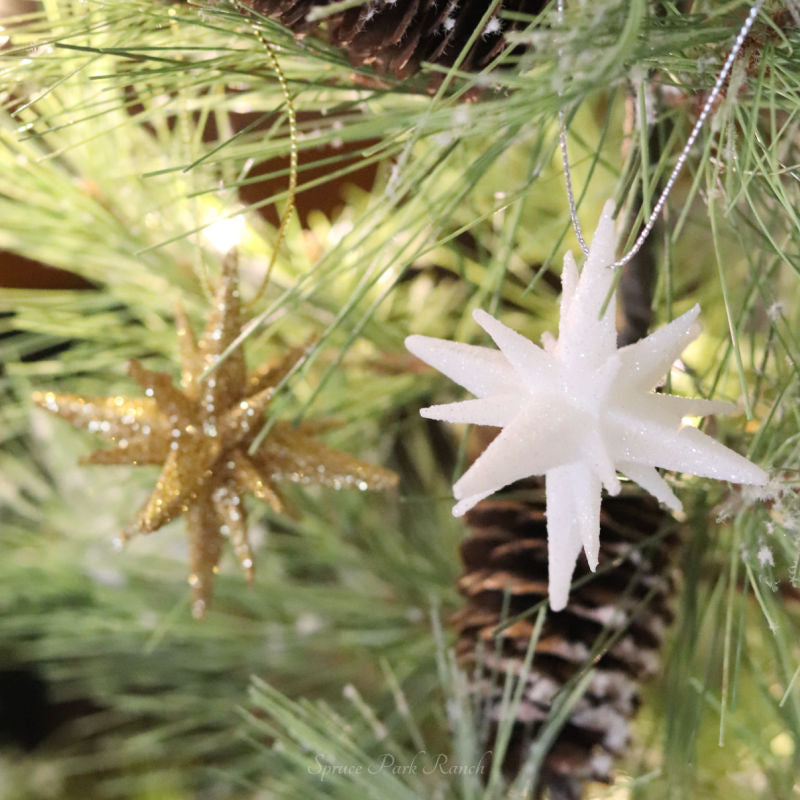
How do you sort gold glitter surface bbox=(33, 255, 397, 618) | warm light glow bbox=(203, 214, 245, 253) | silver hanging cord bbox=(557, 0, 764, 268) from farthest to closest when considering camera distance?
1. warm light glow bbox=(203, 214, 245, 253)
2. gold glitter surface bbox=(33, 255, 397, 618)
3. silver hanging cord bbox=(557, 0, 764, 268)

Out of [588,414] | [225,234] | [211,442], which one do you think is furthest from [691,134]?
[225,234]

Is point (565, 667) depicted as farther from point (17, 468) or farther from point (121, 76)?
point (17, 468)

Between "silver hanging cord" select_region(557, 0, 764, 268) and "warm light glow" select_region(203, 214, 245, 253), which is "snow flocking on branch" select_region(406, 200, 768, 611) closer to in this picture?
"silver hanging cord" select_region(557, 0, 764, 268)

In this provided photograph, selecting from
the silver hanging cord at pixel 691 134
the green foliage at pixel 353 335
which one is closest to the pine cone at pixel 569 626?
the green foliage at pixel 353 335

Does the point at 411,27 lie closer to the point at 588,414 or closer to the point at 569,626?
the point at 588,414

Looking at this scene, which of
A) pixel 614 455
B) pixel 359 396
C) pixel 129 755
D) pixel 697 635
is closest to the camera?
pixel 614 455

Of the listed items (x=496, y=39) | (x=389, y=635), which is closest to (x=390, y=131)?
(x=496, y=39)

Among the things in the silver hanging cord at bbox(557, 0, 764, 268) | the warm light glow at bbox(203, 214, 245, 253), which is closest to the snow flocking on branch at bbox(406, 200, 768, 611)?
the silver hanging cord at bbox(557, 0, 764, 268)

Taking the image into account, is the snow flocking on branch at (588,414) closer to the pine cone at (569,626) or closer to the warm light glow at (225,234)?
the pine cone at (569,626)
